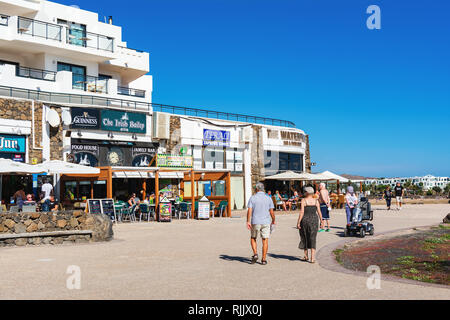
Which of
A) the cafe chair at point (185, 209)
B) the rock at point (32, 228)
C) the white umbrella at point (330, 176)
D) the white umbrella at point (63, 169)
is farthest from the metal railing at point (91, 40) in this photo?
the rock at point (32, 228)

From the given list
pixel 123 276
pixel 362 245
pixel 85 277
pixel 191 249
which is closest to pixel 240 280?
pixel 123 276

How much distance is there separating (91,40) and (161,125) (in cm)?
694

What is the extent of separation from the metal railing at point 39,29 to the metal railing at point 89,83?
2370mm

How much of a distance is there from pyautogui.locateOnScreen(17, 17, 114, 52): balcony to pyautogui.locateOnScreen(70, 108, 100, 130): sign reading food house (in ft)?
19.5

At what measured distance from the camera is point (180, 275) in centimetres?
800

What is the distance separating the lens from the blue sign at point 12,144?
2195 centimetres

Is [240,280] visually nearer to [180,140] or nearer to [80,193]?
[80,193]

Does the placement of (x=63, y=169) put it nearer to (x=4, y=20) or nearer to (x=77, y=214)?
(x=77, y=214)

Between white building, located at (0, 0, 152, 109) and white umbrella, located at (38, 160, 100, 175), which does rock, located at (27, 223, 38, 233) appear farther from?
white building, located at (0, 0, 152, 109)

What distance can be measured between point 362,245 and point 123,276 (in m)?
6.56

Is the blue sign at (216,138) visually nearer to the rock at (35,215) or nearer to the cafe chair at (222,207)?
the cafe chair at (222,207)

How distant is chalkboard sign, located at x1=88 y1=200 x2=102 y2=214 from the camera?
19109 millimetres
